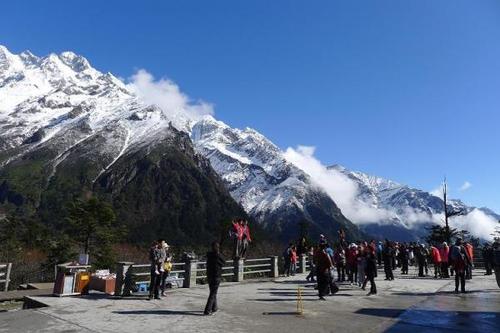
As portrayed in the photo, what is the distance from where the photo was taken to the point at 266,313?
14.4 metres

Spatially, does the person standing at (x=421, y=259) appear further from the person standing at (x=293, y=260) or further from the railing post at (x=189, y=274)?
the railing post at (x=189, y=274)

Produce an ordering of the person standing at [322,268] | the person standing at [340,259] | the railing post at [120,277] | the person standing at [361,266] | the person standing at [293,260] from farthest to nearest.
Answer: the person standing at [293,260] → the person standing at [340,259] → the person standing at [361,266] → the person standing at [322,268] → the railing post at [120,277]

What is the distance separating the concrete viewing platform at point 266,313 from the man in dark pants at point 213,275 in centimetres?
29

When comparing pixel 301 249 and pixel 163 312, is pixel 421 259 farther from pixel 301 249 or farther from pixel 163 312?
pixel 163 312

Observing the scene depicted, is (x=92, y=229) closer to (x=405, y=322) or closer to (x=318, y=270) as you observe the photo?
(x=318, y=270)

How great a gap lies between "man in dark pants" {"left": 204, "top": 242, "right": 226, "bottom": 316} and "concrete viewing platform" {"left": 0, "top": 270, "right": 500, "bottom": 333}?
11.3 inches

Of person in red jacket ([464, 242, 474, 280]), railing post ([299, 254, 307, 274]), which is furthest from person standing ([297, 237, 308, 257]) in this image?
person in red jacket ([464, 242, 474, 280])

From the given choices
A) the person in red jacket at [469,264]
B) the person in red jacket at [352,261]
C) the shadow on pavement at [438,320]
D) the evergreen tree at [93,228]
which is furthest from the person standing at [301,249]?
the evergreen tree at [93,228]

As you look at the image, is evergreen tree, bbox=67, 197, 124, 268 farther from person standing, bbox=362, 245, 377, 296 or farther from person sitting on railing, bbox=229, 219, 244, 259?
person standing, bbox=362, 245, 377, 296

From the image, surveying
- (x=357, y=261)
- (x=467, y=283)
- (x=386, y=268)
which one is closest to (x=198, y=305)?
(x=357, y=261)

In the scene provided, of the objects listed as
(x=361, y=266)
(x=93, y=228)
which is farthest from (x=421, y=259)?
(x=93, y=228)

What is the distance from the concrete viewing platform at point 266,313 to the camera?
12.3 metres

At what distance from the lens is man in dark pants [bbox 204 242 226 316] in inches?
543

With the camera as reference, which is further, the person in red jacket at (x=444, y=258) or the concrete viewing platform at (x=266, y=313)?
the person in red jacket at (x=444, y=258)
